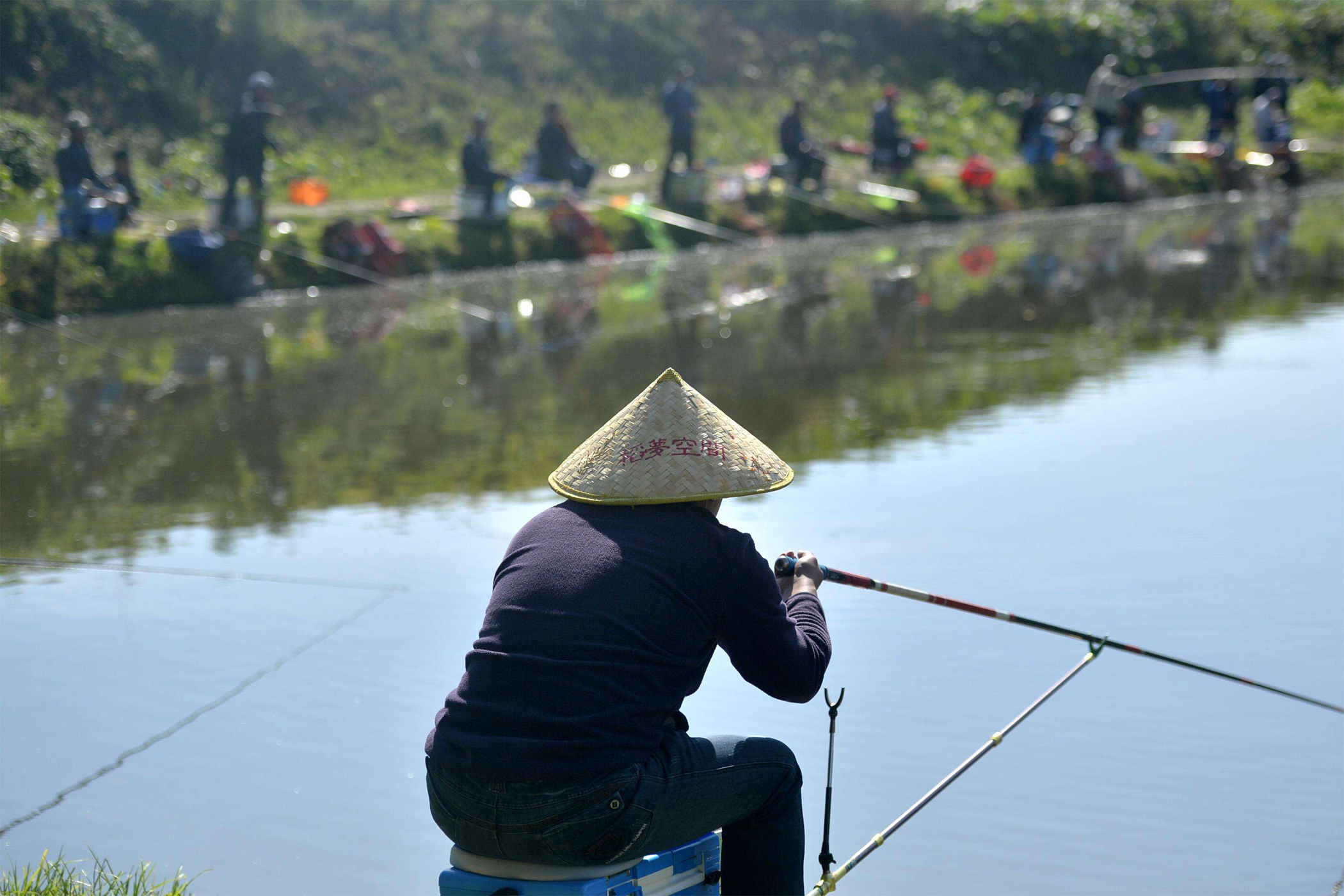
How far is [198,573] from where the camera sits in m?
6.46

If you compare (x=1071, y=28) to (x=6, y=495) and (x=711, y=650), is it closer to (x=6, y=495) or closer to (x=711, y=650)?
(x=6, y=495)

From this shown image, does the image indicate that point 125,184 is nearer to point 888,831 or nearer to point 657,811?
point 888,831

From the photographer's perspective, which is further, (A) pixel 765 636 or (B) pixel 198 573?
(B) pixel 198 573

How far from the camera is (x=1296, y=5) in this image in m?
42.9

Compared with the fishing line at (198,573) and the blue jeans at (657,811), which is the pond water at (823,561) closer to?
the fishing line at (198,573)

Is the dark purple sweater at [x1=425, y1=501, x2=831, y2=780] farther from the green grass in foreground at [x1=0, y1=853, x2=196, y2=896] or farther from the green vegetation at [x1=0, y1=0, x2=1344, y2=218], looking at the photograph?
the green vegetation at [x1=0, y1=0, x2=1344, y2=218]

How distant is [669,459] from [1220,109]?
2818cm

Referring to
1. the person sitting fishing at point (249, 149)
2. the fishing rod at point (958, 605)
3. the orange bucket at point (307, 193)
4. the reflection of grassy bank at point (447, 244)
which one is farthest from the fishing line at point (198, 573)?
the orange bucket at point (307, 193)

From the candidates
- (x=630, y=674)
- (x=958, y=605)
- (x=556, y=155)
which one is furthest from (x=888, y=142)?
(x=630, y=674)

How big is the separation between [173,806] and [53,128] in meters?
21.7

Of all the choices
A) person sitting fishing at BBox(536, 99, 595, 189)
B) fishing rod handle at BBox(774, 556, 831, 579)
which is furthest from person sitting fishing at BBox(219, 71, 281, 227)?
fishing rod handle at BBox(774, 556, 831, 579)

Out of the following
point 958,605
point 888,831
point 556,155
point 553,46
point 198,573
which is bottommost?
point 888,831

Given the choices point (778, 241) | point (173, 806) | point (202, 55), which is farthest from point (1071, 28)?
point (173, 806)

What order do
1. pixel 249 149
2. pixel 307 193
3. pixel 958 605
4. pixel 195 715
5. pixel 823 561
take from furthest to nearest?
pixel 307 193
pixel 249 149
pixel 823 561
pixel 195 715
pixel 958 605
